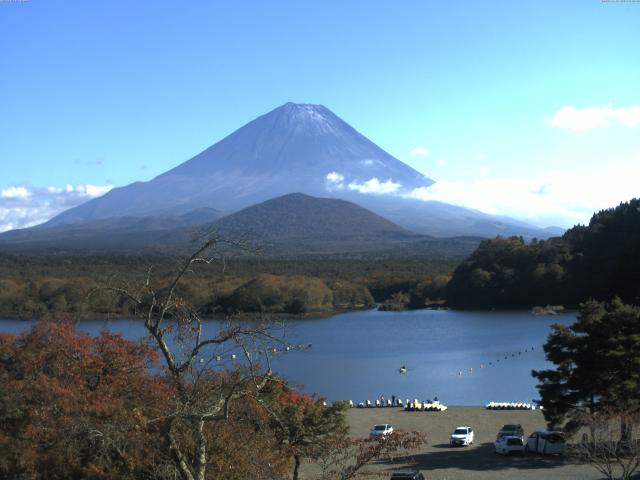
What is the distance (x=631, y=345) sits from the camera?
11.2 meters

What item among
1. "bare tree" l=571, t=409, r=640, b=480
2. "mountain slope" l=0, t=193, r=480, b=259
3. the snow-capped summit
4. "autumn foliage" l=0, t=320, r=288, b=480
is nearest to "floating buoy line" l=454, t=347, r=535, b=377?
"bare tree" l=571, t=409, r=640, b=480

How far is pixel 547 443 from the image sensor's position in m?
11.3

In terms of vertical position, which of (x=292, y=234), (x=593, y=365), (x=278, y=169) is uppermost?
(x=278, y=169)

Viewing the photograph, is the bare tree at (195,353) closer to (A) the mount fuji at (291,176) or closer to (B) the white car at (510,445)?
(B) the white car at (510,445)

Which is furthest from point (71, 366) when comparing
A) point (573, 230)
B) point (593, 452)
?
point (573, 230)

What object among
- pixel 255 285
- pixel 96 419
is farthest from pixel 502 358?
pixel 96 419

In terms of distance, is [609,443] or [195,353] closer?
[195,353]

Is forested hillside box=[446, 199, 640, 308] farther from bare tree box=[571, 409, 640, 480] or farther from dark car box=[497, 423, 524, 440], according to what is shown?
bare tree box=[571, 409, 640, 480]

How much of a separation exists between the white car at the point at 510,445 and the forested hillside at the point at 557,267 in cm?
2696

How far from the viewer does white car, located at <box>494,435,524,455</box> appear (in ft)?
37.5

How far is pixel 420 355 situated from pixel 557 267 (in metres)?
16.1

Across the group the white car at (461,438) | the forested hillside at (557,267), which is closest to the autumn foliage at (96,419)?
the white car at (461,438)

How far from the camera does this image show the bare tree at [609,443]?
8.30 m

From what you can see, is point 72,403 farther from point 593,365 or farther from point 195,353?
point 593,365
